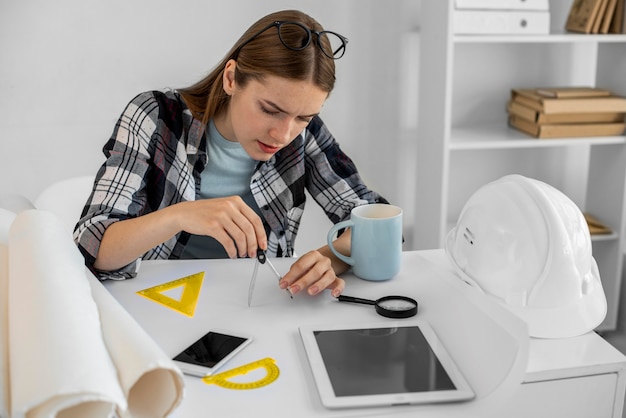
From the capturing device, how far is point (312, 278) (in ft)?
3.80

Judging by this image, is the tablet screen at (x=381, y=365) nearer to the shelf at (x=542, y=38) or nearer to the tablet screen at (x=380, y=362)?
the tablet screen at (x=380, y=362)

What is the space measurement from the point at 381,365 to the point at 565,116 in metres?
1.90

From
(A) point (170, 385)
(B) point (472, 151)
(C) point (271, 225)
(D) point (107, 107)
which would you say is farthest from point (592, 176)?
(A) point (170, 385)

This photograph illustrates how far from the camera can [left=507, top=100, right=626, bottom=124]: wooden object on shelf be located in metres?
2.49

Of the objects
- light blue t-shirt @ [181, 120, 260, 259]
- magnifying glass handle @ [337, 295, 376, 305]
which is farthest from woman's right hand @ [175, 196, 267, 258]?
light blue t-shirt @ [181, 120, 260, 259]

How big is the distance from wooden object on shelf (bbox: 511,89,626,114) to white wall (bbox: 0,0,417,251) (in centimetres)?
53

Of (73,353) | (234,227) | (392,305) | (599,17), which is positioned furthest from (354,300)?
(599,17)

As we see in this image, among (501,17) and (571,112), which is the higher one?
(501,17)

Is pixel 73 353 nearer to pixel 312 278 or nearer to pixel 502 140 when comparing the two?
pixel 312 278

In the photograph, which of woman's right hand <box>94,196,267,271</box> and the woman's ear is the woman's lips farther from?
woman's right hand <box>94,196,267,271</box>

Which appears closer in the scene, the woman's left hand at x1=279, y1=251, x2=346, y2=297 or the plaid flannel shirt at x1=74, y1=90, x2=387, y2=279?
the woman's left hand at x1=279, y1=251, x2=346, y2=297

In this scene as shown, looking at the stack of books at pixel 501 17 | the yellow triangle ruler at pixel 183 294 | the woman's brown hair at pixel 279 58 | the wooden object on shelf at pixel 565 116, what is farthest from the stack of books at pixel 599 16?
the yellow triangle ruler at pixel 183 294

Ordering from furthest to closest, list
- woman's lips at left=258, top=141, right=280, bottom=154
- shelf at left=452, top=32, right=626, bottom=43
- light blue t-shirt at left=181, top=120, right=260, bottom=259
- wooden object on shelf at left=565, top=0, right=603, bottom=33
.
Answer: wooden object on shelf at left=565, top=0, right=603, bottom=33 < shelf at left=452, top=32, right=626, bottom=43 < light blue t-shirt at left=181, top=120, right=260, bottom=259 < woman's lips at left=258, top=141, right=280, bottom=154

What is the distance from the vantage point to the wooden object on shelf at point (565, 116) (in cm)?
249
